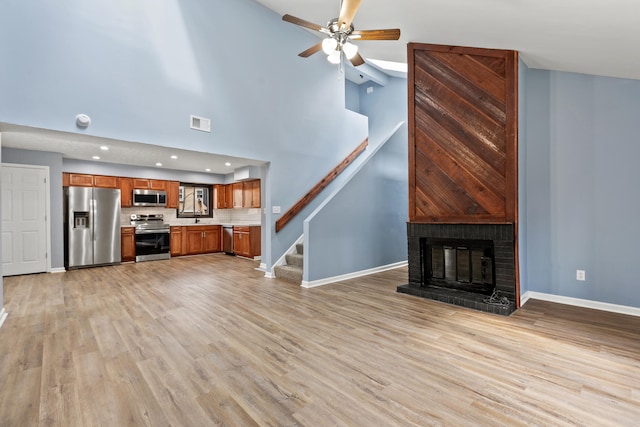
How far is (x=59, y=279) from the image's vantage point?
5.27 m

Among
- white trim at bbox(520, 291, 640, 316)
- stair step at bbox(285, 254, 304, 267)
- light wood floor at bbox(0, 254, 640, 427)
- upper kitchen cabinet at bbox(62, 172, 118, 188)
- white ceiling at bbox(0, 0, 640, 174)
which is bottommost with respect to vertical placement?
light wood floor at bbox(0, 254, 640, 427)

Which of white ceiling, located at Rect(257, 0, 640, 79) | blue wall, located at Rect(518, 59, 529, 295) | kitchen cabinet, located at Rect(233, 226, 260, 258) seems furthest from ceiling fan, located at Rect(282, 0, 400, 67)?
kitchen cabinet, located at Rect(233, 226, 260, 258)

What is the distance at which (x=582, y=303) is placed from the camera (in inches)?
143

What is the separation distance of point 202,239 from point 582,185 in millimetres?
8217

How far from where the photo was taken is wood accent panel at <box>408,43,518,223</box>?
3.59 metres

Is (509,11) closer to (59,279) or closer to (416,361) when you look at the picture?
(416,361)

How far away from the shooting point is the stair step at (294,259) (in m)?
5.35

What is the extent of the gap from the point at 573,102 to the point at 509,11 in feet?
5.93

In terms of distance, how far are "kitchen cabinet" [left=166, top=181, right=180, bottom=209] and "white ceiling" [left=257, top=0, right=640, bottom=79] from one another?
234 inches

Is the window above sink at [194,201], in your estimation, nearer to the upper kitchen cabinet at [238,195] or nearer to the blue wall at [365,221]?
the upper kitchen cabinet at [238,195]

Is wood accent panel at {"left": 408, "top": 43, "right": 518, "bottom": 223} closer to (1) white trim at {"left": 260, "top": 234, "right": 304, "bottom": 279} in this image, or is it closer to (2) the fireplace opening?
→ (2) the fireplace opening

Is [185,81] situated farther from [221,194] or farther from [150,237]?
[221,194]

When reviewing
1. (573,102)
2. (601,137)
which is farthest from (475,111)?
(601,137)

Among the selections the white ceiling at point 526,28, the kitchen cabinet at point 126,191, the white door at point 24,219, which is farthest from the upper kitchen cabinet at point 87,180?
the white ceiling at point 526,28
